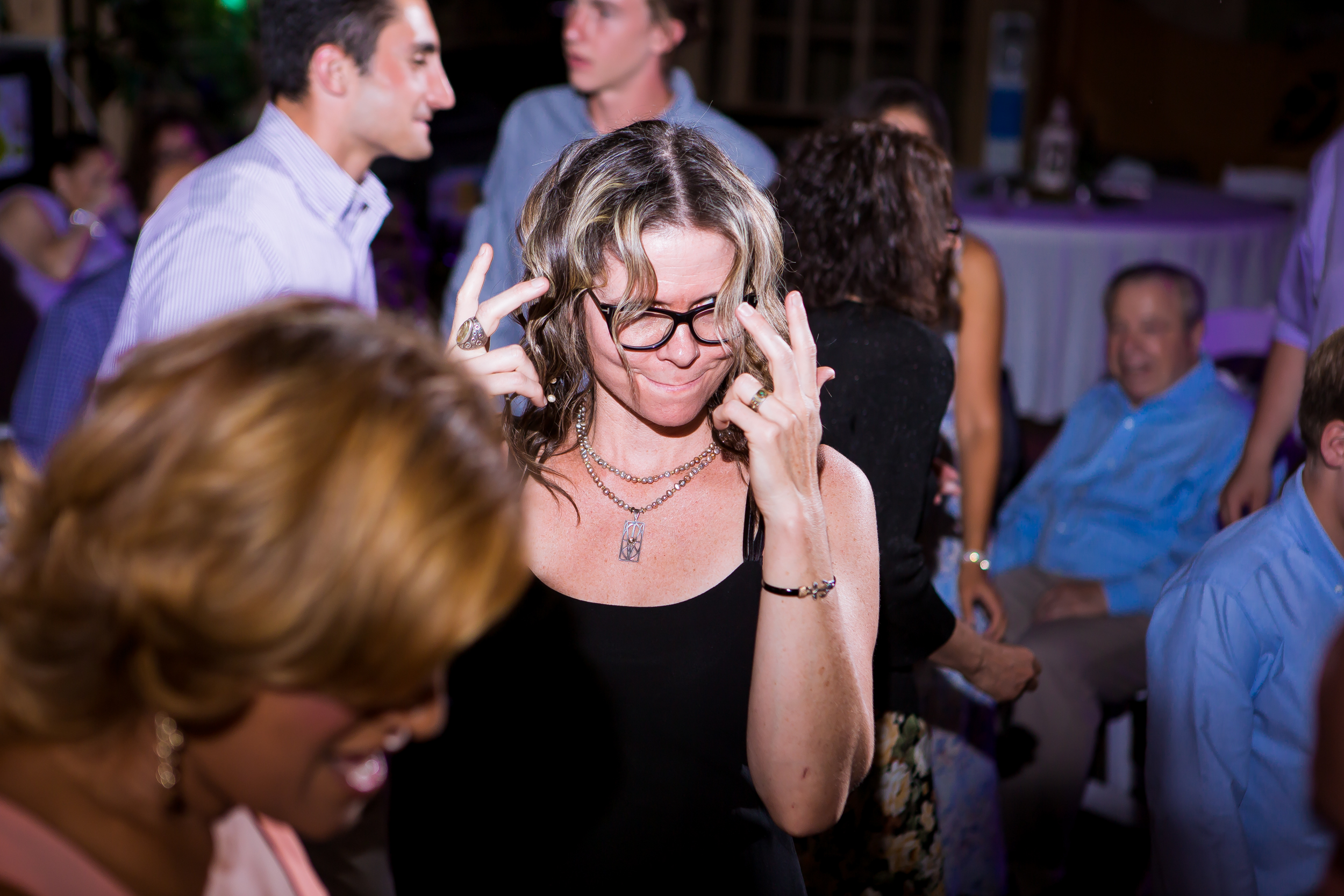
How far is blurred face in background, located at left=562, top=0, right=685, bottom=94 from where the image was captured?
114 inches

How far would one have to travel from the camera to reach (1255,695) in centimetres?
165

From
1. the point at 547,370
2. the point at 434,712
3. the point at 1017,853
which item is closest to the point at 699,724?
the point at 547,370

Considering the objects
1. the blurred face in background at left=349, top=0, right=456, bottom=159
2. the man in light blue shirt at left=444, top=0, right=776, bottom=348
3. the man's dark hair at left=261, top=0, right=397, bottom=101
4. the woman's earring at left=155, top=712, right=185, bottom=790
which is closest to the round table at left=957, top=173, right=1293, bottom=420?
the man in light blue shirt at left=444, top=0, right=776, bottom=348

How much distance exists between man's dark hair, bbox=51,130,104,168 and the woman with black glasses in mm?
3851

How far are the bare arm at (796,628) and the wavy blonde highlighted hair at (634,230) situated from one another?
0.43ft

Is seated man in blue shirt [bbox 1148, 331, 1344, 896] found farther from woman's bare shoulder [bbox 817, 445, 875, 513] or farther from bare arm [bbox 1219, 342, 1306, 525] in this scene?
bare arm [bbox 1219, 342, 1306, 525]

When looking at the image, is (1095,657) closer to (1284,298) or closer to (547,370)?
(1284,298)

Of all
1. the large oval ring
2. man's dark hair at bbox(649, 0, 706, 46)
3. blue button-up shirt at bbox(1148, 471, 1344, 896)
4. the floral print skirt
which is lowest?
the floral print skirt

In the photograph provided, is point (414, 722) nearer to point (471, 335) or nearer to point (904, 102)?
point (471, 335)

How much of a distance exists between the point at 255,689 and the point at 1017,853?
2.45 m

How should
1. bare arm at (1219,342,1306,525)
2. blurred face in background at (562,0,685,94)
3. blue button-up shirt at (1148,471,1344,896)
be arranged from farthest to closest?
blurred face in background at (562,0,685,94) → bare arm at (1219,342,1306,525) → blue button-up shirt at (1148,471,1344,896)

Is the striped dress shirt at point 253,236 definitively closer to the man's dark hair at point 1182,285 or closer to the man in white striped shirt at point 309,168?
the man in white striped shirt at point 309,168

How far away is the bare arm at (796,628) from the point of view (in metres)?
1.23

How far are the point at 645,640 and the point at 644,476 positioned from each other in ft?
0.76
